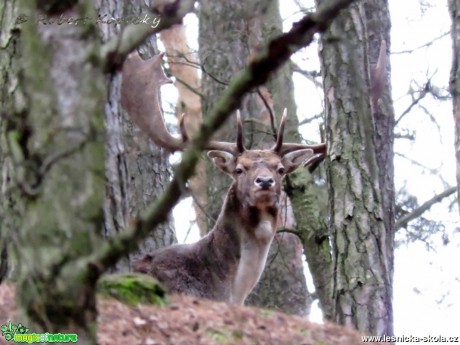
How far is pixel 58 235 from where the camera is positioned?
15.4 feet

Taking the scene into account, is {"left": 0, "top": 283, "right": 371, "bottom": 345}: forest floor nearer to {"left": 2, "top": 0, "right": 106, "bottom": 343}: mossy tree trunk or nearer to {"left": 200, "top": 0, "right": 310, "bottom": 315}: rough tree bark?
{"left": 2, "top": 0, "right": 106, "bottom": 343}: mossy tree trunk

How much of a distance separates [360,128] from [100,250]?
5.11 meters

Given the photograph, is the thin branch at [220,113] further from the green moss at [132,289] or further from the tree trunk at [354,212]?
the tree trunk at [354,212]

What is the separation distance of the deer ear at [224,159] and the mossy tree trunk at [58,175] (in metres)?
6.67

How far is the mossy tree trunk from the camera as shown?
15.3 feet

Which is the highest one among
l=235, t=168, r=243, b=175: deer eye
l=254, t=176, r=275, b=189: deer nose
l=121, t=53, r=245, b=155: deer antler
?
l=121, t=53, r=245, b=155: deer antler

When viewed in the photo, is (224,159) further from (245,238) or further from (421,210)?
(421,210)

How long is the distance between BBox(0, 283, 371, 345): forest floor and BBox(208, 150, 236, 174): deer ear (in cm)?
387

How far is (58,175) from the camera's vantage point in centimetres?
472

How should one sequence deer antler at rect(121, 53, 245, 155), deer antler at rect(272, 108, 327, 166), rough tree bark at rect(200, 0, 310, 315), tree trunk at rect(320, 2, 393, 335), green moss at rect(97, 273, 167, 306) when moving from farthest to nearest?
rough tree bark at rect(200, 0, 310, 315) < deer antler at rect(272, 108, 327, 166) < deer antler at rect(121, 53, 245, 155) < tree trunk at rect(320, 2, 393, 335) < green moss at rect(97, 273, 167, 306)

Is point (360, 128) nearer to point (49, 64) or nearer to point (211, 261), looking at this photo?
point (211, 261)

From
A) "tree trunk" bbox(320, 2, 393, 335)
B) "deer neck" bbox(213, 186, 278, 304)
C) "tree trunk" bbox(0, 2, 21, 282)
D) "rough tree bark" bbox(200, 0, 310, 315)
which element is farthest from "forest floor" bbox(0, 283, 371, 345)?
"rough tree bark" bbox(200, 0, 310, 315)

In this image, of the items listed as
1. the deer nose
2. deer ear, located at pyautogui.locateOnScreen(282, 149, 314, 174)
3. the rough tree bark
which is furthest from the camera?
the rough tree bark

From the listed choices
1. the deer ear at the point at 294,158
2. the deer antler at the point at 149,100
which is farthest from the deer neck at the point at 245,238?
the deer antler at the point at 149,100
